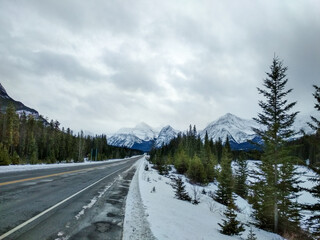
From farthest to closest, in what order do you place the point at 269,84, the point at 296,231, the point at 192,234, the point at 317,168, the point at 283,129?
the point at 269,84 → the point at 283,129 → the point at 296,231 → the point at 317,168 → the point at 192,234

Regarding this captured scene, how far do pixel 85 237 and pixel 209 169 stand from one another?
4340cm

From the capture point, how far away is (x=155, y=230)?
19.2ft

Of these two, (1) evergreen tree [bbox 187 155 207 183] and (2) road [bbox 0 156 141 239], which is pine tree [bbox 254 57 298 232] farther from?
(1) evergreen tree [bbox 187 155 207 183]

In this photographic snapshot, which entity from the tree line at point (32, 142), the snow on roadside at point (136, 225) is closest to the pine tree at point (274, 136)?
the snow on roadside at point (136, 225)

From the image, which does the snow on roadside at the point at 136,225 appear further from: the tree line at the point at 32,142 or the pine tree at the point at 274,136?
the tree line at the point at 32,142

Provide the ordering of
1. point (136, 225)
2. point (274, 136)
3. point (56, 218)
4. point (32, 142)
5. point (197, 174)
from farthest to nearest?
point (32, 142), point (197, 174), point (274, 136), point (56, 218), point (136, 225)

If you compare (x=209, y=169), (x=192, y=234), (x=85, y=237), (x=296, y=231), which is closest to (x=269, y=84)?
(x=296, y=231)

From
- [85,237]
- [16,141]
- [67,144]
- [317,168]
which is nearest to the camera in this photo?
[85,237]

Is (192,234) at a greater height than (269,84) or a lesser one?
lesser

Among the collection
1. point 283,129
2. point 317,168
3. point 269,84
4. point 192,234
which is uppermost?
point 269,84

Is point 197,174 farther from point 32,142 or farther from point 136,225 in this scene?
point 32,142

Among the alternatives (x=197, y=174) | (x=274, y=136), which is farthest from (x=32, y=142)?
(x=274, y=136)

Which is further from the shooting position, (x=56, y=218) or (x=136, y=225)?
(x=56, y=218)

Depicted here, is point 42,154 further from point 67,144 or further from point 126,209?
point 126,209
